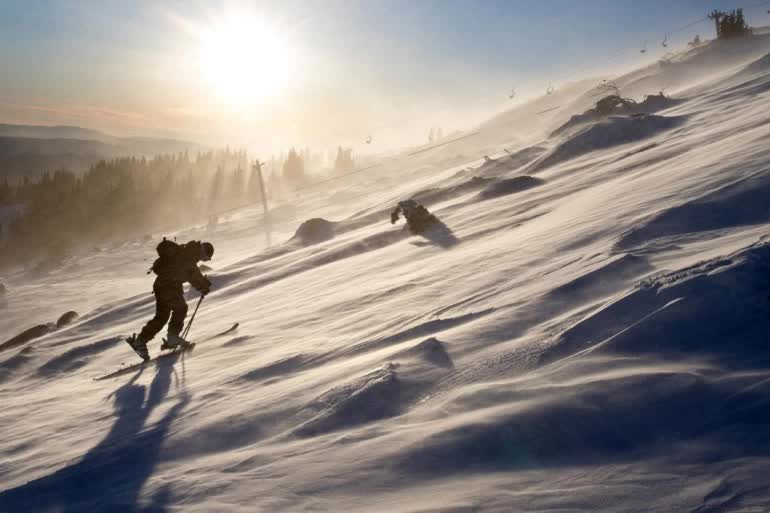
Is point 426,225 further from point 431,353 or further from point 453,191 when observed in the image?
point 431,353

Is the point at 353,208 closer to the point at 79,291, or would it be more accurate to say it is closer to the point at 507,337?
the point at 79,291

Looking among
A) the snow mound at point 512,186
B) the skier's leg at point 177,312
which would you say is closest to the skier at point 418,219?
the snow mound at point 512,186

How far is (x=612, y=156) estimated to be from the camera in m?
14.3

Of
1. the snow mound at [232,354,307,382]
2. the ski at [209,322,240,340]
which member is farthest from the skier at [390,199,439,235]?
the snow mound at [232,354,307,382]

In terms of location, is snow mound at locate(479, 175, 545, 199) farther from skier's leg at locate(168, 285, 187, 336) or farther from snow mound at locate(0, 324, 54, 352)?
snow mound at locate(0, 324, 54, 352)

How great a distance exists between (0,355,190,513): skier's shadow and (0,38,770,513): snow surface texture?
20 millimetres

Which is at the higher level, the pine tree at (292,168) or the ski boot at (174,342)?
the pine tree at (292,168)

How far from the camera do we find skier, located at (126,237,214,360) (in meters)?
A: 7.81

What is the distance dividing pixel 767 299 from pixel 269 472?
3.44 m

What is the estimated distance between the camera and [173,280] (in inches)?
310

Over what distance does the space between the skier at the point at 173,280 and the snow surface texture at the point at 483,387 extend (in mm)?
678

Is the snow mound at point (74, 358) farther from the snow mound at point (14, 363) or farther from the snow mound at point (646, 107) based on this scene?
the snow mound at point (646, 107)

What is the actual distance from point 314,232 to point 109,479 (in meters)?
15.7

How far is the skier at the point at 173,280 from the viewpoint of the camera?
7.81 meters
